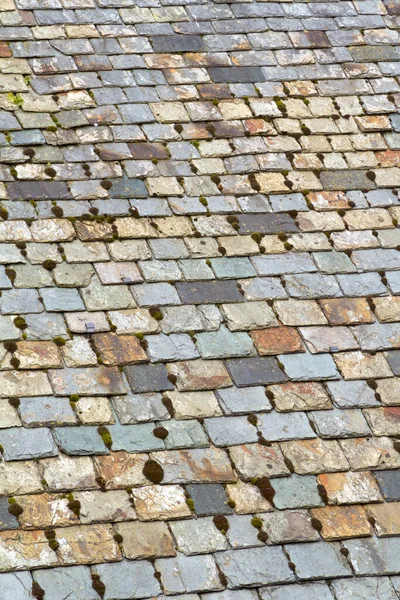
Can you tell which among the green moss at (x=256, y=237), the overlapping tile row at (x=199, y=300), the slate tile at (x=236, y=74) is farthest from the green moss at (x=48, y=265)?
the slate tile at (x=236, y=74)

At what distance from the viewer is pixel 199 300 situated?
20.2 ft

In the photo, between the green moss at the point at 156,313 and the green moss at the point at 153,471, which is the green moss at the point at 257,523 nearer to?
the green moss at the point at 153,471

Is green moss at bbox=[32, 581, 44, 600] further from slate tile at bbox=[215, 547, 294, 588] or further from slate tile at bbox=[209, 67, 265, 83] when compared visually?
slate tile at bbox=[209, 67, 265, 83]

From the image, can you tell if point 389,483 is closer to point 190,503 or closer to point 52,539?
point 190,503

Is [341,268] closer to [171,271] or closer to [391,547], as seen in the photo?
[171,271]

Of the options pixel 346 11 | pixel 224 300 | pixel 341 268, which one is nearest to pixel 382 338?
pixel 341 268

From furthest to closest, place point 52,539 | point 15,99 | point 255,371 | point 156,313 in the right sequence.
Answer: point 15,99 → point 156,313 → point 255,371 → point 52,539

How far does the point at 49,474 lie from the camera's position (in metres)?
5.14

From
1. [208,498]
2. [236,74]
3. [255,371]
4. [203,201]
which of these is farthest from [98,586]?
[236,74]

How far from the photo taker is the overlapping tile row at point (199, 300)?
512cm

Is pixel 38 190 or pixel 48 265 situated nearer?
pixel 48 265

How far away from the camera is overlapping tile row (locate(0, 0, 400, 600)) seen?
16.8 feet

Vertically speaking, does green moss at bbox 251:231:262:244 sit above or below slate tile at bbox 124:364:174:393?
above

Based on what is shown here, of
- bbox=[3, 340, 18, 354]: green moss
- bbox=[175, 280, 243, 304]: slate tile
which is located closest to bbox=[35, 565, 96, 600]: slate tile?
bbox=[3, 340, 18, 354]: green moss
